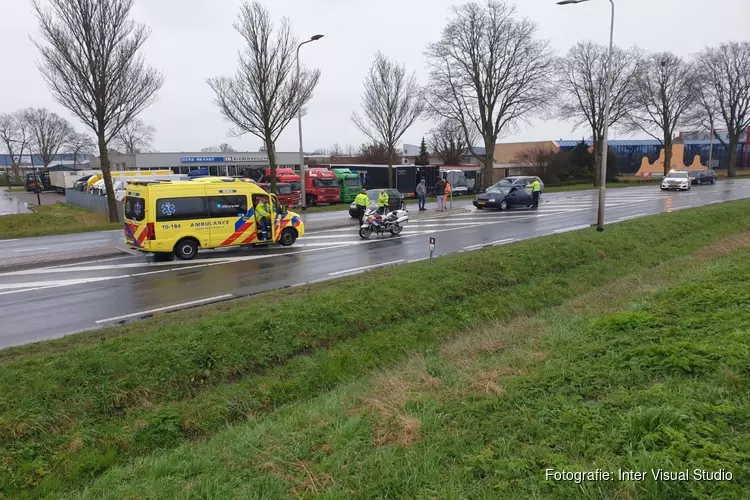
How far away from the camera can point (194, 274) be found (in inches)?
515

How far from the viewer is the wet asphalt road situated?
Answer: 9.60m

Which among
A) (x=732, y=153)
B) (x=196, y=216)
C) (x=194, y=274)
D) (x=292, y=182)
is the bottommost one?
(x=194, y=274)

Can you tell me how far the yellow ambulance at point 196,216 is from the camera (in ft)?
47.7

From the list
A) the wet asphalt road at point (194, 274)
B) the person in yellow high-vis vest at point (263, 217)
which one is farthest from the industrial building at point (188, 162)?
the person in yellow high-vis vest at point (263, 217)

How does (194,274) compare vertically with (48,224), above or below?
below

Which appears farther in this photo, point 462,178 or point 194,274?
point 462,178

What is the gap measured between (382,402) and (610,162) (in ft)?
186

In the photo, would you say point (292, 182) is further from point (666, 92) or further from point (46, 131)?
point (46, 131)

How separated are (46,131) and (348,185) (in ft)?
226

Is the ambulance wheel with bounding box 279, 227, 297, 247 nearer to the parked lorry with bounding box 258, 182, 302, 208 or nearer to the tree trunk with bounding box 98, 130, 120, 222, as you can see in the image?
the tree trunk with bounding box 98, 130, 120, 222

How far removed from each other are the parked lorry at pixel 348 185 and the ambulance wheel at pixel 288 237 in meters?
19.4

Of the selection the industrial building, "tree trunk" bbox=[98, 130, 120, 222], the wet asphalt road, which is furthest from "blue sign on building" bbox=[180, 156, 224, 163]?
the wet asphalt road

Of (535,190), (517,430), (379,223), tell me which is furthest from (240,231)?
(535,190)

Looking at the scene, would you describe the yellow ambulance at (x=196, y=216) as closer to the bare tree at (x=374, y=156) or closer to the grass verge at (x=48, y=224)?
the grass verge at (x=48, y=224)
